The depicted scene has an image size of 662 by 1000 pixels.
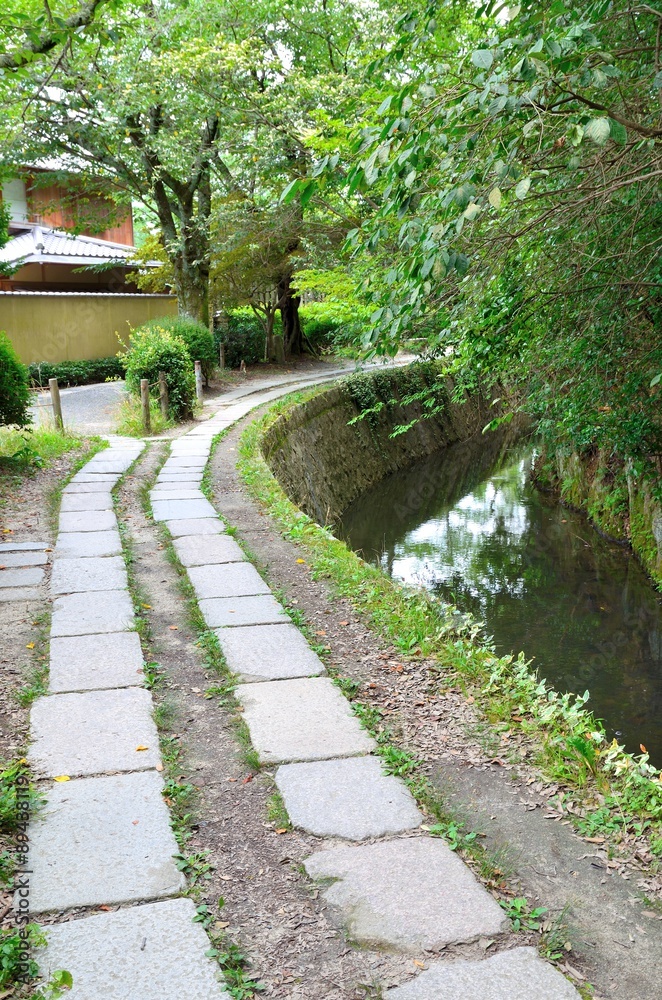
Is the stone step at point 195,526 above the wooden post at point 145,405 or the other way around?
the other way around

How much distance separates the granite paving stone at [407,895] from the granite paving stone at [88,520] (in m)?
4.24

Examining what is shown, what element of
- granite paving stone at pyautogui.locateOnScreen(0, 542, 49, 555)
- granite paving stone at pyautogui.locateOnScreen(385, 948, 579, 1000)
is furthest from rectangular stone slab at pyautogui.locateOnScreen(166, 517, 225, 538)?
granite paving stone at pyautogui.locateOnScreen(385, 948, 579, 1000)

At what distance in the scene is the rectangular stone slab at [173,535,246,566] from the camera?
548 centimetres

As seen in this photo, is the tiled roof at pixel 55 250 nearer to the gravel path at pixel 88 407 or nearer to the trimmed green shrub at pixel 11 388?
the gravel path at pixel 88 407

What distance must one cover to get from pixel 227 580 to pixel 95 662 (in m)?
1.33

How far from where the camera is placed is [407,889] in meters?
2.36

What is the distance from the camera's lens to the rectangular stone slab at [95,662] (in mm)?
3648

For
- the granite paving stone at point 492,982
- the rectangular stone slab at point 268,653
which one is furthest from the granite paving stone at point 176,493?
the granite paving stone at point 492,982

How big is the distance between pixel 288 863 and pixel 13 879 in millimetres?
831

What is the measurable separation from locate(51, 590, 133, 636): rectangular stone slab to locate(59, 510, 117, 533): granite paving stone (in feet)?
5.07

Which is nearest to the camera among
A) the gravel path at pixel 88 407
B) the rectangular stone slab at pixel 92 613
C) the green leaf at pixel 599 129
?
the green leaf at pixel 599 129

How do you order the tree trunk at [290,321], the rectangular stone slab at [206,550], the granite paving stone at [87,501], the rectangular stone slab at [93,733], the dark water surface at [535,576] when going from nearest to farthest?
1. the rectangular stone slab at [93,733]
2. the rectangular stone slab at [206,550]
3. the dark water surface at [535,576]
4. the granite paving stone at [87,501]
5. the tree trunk at [290,321]

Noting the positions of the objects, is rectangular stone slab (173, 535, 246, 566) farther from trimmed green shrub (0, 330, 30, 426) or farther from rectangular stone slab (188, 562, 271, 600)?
trimmed green shrub (0, 330, 30, 426)

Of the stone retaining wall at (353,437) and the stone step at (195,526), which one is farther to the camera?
the stone retaining wall at (353,437)
